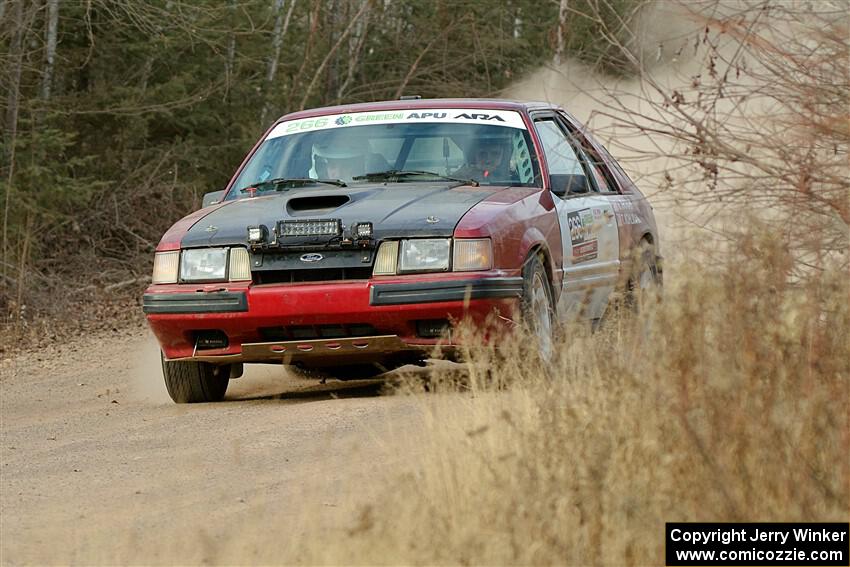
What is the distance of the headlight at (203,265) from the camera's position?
7.99 metres

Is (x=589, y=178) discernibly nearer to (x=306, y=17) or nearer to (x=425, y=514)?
(x=425, y=514)

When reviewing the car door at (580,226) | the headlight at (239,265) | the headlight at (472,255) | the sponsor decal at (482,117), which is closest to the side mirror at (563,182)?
the car door at (580,226)

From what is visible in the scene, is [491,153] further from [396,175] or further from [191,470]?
[191,470]

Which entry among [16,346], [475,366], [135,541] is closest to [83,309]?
[16,346]

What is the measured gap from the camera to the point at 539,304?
320 inches

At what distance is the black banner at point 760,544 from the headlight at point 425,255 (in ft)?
11.0

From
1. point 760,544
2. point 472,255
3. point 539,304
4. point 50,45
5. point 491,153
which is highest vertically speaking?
point 50,45

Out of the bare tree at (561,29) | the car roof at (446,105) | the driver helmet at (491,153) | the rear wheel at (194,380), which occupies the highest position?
the bare tree at (561,29)

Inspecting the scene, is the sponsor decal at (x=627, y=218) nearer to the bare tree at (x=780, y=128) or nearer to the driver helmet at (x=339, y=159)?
the driver helmet at (x=339, y=159)

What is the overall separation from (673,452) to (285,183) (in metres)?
4.68

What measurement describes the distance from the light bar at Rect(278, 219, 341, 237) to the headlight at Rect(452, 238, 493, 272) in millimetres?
622

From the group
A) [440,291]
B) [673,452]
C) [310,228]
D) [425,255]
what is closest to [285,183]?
[310,228]

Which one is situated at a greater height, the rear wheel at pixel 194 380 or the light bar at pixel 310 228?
the light bar at pixel 310 228

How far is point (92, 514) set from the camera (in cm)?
564
